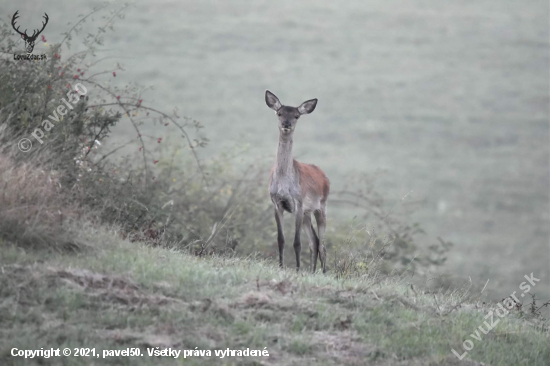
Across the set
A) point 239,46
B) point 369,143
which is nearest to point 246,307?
point 369,143

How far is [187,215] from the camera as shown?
15438 mm

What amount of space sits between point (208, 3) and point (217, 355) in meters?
36.4

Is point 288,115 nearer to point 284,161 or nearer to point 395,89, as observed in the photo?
point 284,161

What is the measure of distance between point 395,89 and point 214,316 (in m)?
33.1

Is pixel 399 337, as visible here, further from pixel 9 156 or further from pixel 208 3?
pixel 208 3

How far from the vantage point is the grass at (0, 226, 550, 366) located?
6.58 m

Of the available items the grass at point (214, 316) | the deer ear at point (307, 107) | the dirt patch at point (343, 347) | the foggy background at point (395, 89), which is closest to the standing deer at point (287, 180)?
the deer ear at point (307, 107)

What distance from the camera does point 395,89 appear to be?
3916 centimetres

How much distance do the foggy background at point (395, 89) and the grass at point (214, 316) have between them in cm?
1818

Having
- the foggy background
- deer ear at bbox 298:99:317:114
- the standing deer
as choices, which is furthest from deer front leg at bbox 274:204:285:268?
the foggy background

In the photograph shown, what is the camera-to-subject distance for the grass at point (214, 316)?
658 cm

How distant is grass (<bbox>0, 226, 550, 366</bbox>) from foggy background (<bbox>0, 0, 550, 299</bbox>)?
18.2 metres

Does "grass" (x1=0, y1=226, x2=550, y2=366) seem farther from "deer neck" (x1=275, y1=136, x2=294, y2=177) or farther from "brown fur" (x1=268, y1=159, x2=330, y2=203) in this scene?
"brown fur" (x1=268, y1=159, x2=330, y2=203)

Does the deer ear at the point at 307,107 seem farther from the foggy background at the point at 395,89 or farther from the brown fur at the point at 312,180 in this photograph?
the foggy background at the point at 395,89
